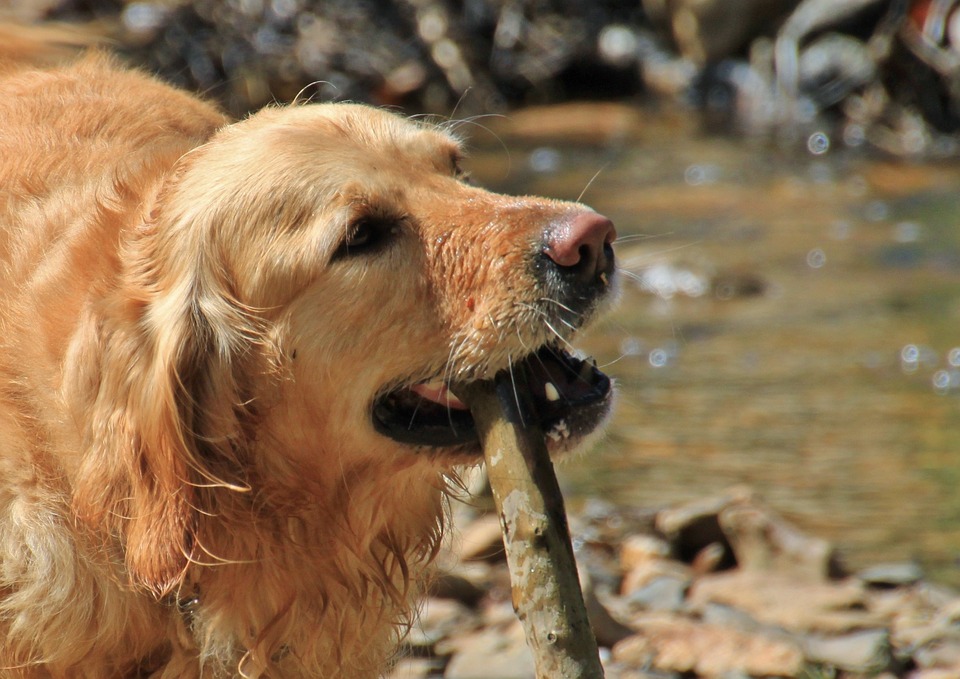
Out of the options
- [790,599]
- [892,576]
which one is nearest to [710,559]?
[790,599]

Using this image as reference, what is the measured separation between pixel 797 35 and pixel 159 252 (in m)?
11.9

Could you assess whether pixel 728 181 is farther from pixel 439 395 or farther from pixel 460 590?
pixel 439 395

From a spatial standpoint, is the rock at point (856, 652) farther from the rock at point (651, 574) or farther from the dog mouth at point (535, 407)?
the dog mouth at point (535, 407)

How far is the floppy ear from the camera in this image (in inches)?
122

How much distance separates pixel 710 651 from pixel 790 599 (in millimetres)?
731

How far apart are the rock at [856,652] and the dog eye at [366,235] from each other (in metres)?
1.95

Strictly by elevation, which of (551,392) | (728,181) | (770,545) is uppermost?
(551,392)

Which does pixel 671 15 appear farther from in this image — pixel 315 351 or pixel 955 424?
pixel 315 351

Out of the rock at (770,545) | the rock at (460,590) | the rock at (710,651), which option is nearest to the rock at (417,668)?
the rock at (460,590)

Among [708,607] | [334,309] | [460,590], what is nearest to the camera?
[334,309]

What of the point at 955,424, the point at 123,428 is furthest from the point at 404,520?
the point at 955,424

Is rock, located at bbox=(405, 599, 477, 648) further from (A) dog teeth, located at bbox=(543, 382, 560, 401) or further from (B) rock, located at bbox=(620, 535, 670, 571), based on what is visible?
(A) dog teeth, located at bbox=(543, 382, 560, 401)

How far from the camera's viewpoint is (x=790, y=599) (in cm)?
471

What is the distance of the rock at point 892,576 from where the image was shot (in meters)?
4.91
